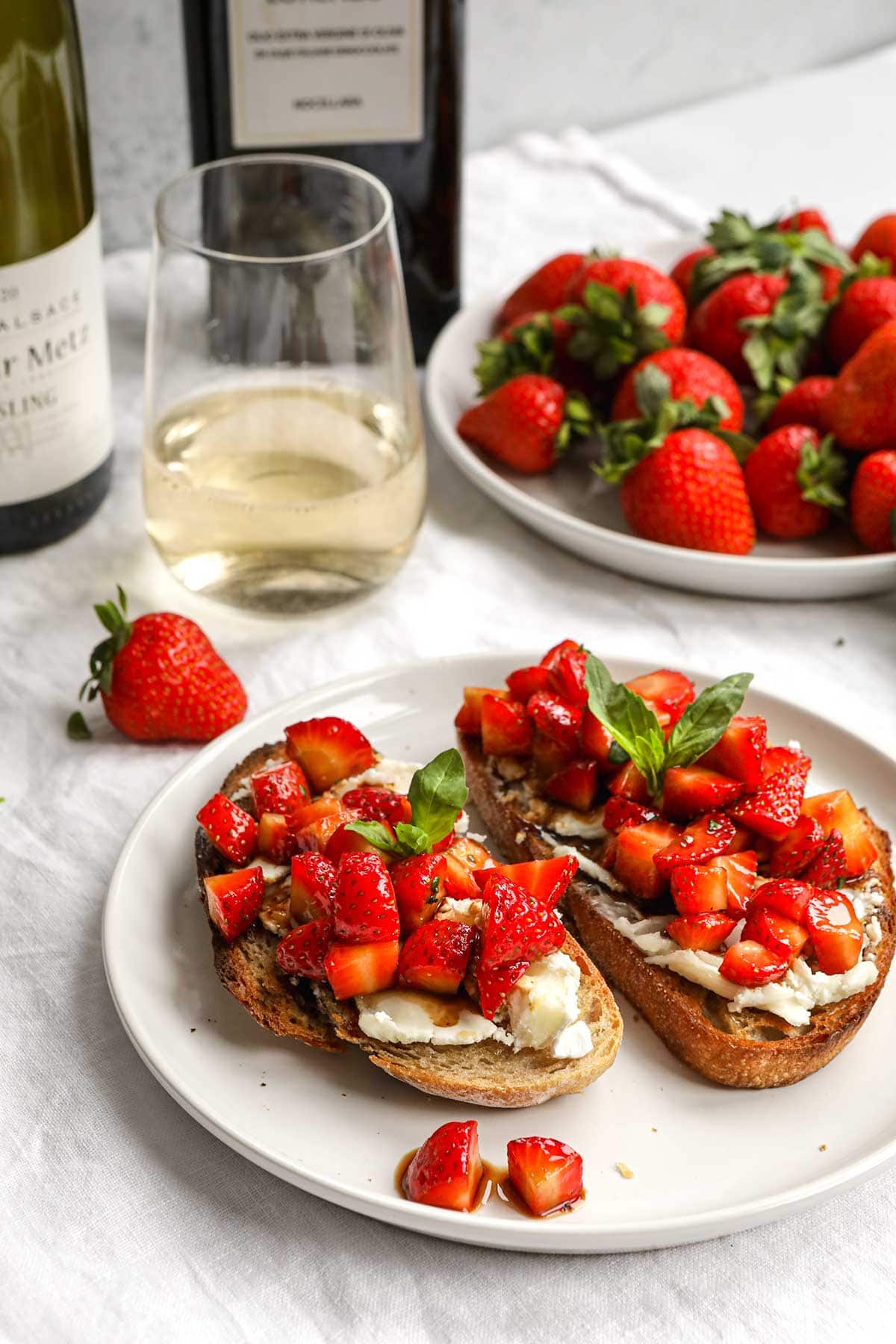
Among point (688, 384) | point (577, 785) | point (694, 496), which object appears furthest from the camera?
point (688, 384)

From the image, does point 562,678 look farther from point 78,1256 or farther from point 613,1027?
point 78,1256

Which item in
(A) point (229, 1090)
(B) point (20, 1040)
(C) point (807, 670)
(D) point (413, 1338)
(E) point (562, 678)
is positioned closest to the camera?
(D) point (413, 1338)

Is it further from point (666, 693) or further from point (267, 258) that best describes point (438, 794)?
point (267, 258)

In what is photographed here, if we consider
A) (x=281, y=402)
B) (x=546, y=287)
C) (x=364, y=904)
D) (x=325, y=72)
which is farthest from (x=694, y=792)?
(x=325, y=72)

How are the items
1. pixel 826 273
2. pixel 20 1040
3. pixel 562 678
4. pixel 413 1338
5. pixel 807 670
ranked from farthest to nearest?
pixel 826 273 → pixel 807 670 → pixel 562 678 → pixel 20 1040 → pixel 413 1338

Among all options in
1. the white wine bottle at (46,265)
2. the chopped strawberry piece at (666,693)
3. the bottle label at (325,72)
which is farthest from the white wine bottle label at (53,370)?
the chopped strawberry piece at (666,693)

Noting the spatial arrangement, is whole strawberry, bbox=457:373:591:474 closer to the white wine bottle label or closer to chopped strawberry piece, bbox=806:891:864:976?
the white wine bottle label

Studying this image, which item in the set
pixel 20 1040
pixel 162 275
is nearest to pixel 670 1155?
pixel 20 1040
